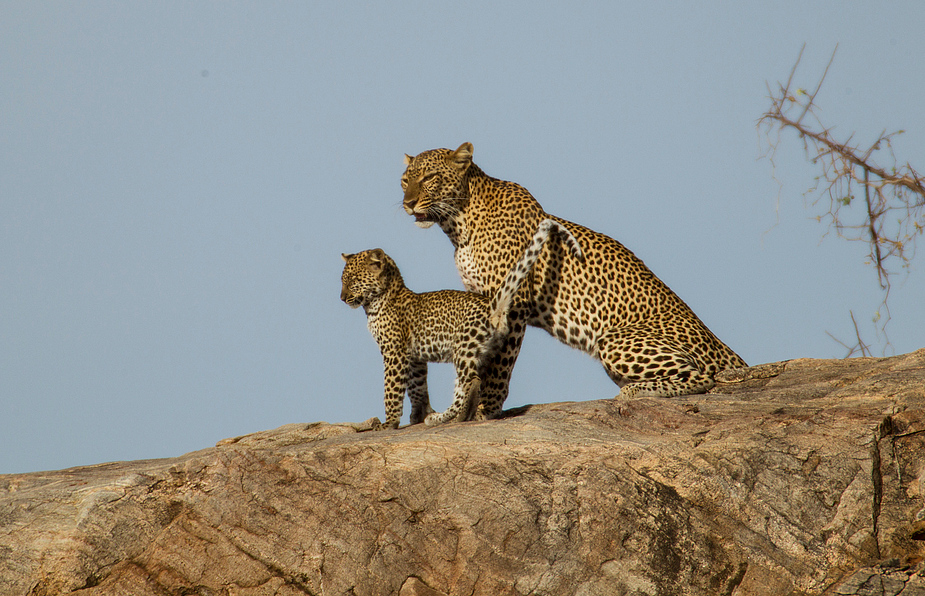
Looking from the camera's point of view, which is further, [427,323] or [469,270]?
[469,270]

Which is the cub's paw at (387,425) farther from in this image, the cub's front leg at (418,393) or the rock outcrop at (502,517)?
the rock outcrop at (502,517)

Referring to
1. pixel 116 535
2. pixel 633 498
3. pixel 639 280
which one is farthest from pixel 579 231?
pixel 116 535

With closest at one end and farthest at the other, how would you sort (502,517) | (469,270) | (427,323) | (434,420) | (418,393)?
(502,517) → (434,420) → (427,323) → (418,393) → (469,270)

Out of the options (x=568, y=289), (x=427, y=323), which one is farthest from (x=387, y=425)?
(x=568, y=289)

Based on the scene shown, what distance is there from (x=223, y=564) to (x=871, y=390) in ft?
20.8

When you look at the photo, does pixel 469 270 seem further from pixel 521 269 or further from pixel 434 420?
pixel 434 420

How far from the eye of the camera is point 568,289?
39.3ft

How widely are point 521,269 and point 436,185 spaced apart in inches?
69.0

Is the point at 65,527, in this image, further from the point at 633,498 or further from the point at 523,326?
the point at 523,326

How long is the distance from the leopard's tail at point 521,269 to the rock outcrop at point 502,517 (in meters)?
3.19

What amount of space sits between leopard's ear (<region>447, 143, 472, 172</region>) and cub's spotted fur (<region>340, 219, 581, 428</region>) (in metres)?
1.47

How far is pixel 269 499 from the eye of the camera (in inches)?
306

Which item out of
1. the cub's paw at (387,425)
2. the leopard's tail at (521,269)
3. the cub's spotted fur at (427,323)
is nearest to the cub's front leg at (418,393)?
the cub's spotted fur at (427,323)

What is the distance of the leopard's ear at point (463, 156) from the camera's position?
1280 cm
